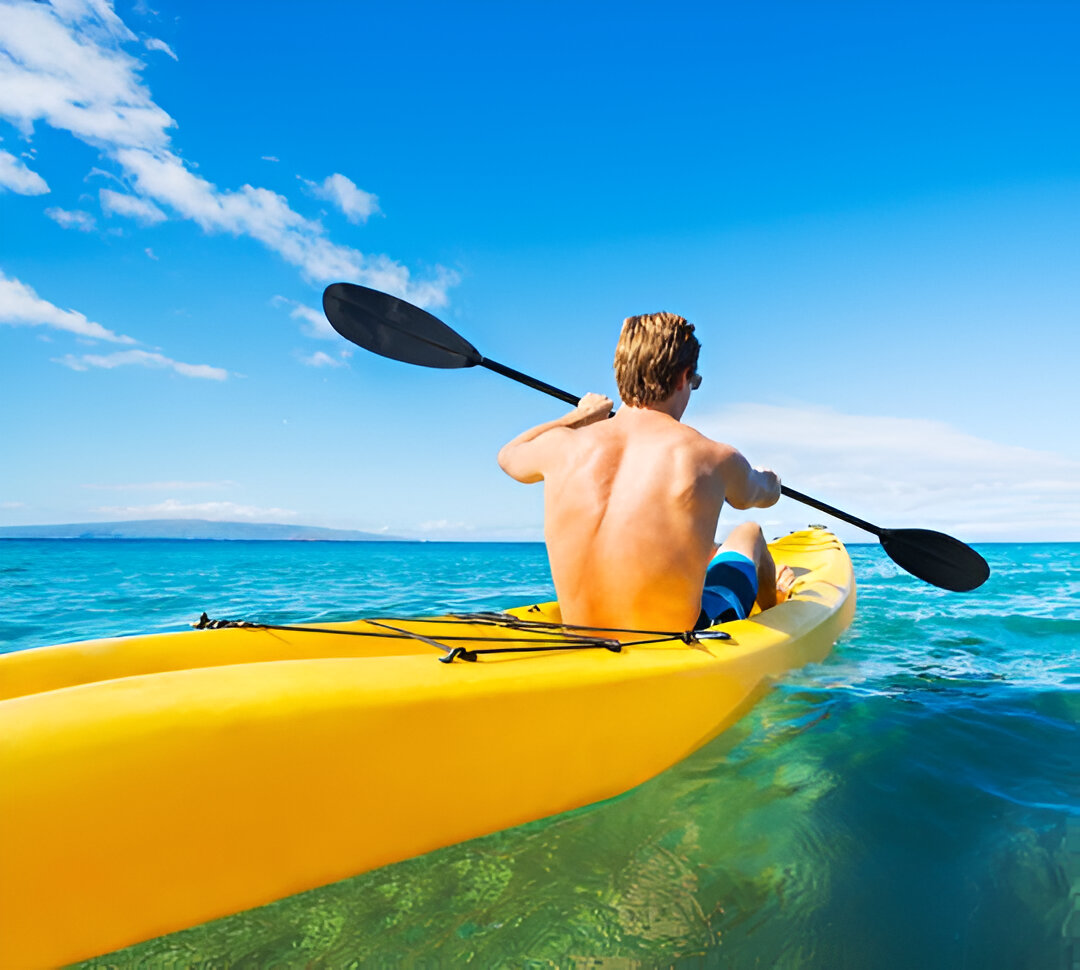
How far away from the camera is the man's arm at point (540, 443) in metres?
2.51

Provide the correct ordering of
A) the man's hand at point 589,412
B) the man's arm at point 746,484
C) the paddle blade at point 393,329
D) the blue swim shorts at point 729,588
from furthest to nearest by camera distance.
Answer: the paddle blade at point 393,329 → the blue swim shorts at point 729,588 → the man's hand at point 589,412 → the man's arm at point 746,484

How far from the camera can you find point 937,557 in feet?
16.2

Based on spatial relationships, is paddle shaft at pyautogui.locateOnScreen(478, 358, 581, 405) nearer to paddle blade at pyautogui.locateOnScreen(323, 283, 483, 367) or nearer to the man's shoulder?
paddle blade at pyautogui.locateOnScreen(323, 283, 483, 367)

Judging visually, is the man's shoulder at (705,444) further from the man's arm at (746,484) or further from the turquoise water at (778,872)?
the turquoise water at (778,872)

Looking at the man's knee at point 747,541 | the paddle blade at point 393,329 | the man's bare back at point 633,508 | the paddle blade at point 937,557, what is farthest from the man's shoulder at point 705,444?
the paddle blade at point 937,557

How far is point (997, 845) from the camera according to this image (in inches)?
75.4

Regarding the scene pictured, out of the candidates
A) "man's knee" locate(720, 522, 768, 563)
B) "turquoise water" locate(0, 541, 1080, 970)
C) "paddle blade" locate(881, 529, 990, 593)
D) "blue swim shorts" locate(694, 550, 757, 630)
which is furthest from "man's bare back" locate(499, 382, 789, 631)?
"paddle blade" locate(881, 529, 990, 593)

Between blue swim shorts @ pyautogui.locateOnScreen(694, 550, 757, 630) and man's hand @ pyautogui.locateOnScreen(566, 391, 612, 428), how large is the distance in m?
1.04

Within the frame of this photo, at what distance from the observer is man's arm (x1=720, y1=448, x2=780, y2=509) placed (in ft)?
8.00

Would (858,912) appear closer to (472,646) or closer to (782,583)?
(472,646)

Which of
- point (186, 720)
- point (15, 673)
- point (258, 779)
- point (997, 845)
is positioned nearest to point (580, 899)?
point (258, 779)

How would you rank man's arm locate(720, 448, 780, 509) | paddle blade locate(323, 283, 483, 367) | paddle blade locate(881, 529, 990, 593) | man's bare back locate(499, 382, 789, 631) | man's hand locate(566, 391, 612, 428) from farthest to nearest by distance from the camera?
paddle blade locate(881, 529, 990, 593)
paddle blade locate(323, 283, 483, 367)
man's hand locate(566, 391, 612, 428)
man's arm locate(720, 448, 780, 509)
man's bare back locate(499, 382, 789, 631)

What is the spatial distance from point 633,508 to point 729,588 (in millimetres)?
1385

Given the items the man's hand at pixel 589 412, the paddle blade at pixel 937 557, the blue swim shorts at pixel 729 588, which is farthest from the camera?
the paddle blade at pixel 937 557
